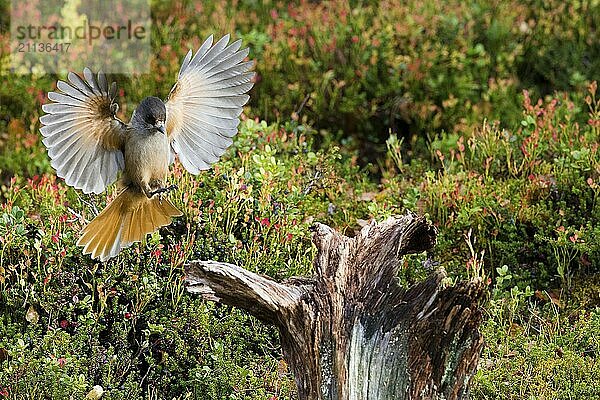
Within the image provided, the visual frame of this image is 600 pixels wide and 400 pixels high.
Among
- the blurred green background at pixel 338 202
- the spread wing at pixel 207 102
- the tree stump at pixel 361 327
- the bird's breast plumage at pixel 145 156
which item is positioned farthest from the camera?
the blurred green background at pixel 338 202

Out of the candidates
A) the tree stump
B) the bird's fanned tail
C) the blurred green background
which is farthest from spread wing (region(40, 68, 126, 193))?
the blurred green background

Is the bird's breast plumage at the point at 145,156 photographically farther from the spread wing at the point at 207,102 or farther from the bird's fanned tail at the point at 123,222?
the spread wing at the point at 207,102

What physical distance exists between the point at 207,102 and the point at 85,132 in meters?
0.52

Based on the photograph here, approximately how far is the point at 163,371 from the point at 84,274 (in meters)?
0.61

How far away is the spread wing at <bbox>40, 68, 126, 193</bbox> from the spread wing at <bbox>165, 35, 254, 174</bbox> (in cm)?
27

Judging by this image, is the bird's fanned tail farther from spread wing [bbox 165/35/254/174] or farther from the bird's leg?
spread wing [bbox 165/35/254/174]

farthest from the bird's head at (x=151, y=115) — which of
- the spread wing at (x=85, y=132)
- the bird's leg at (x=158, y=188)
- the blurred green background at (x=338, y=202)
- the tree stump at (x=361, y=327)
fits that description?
the blurred green background at (x=338, y=202)

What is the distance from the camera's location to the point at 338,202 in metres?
5.12

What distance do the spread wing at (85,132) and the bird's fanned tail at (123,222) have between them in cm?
11

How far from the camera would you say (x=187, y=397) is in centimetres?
378

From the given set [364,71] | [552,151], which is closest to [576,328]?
[552,151]

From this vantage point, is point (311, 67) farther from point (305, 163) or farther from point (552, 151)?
point (552, 151)

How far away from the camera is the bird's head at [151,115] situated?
3.19 meters

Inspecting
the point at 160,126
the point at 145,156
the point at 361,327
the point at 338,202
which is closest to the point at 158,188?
the point at 145,156
